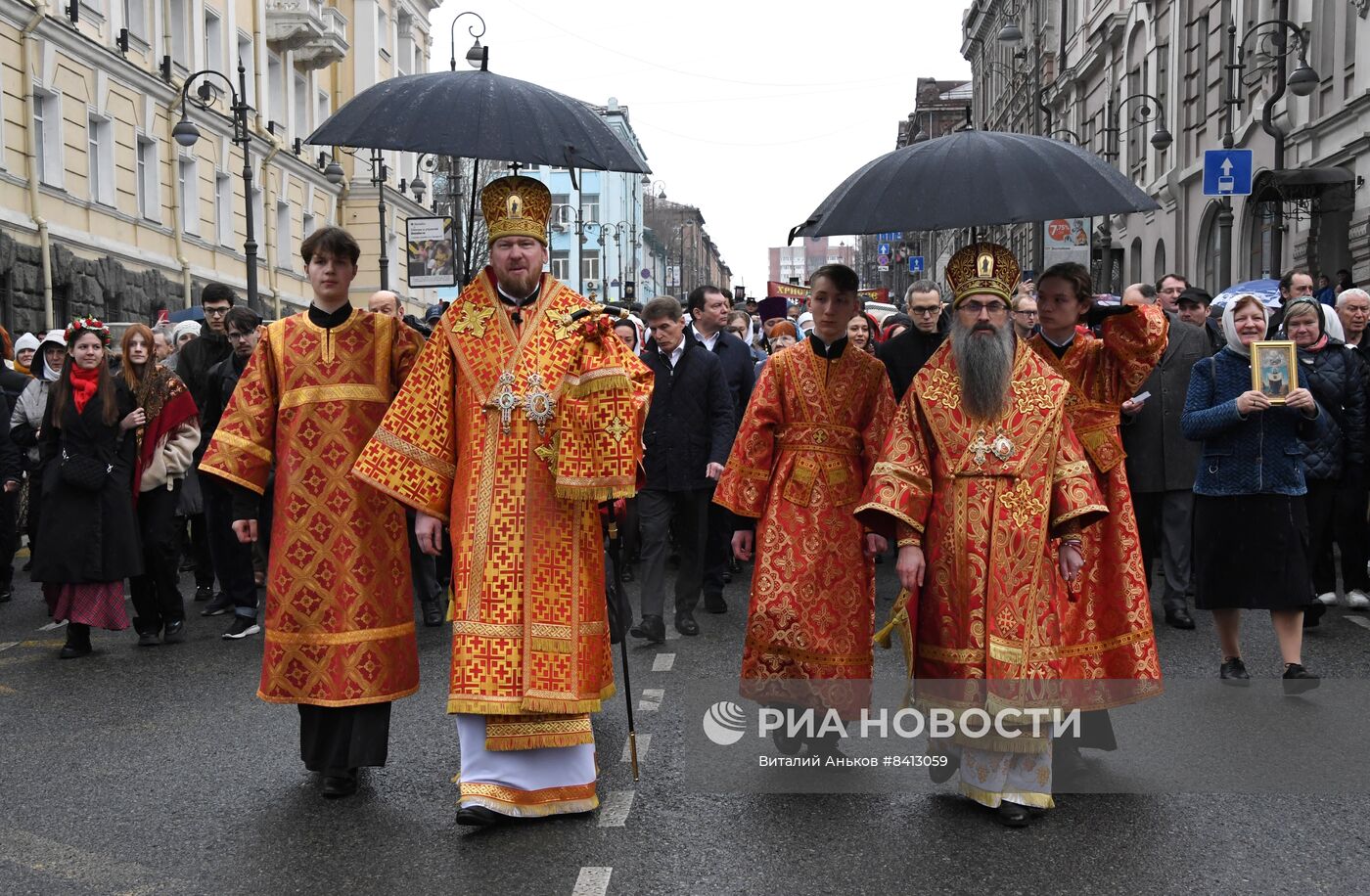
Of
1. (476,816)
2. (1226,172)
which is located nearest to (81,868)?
(476,816)

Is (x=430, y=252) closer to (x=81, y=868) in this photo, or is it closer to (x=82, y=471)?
(x=82, y=471)

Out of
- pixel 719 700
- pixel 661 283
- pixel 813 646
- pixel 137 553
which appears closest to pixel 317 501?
pixel 813 646

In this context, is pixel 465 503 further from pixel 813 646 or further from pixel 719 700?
pixel 719 700

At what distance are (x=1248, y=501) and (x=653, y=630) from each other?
3251 mm

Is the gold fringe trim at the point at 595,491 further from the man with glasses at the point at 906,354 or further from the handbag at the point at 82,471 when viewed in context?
the handbag at the point at 82,471

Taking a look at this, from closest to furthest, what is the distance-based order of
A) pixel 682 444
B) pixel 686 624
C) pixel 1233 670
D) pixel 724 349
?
pixel 1233 670 → pixel 686 624 → pixel 682 444 → pixel 724 349

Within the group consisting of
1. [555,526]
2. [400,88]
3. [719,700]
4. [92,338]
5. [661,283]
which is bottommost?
A: [719,700]

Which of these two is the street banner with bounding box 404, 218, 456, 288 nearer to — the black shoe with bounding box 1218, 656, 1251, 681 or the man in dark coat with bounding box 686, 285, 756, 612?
the man in dark coat with bounding box 686, 285, 756, 612

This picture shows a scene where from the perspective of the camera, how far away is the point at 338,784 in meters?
5.51

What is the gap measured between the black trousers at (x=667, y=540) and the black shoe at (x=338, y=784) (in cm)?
336

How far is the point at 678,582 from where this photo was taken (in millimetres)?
9367

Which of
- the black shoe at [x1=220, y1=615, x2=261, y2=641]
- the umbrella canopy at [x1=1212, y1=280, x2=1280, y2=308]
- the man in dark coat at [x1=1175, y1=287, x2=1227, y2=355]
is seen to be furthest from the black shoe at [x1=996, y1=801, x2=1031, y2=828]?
the umbrella canopy at [x1=1212, y1=280, x2=1280, y2=308]

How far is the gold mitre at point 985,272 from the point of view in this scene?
5.30m

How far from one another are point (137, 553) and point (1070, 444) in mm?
5577
